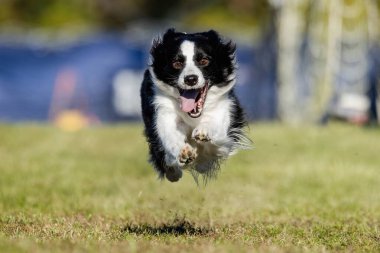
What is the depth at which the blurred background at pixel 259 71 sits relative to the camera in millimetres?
21562

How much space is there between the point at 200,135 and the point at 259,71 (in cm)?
1637

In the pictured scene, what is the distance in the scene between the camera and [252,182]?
11875mm

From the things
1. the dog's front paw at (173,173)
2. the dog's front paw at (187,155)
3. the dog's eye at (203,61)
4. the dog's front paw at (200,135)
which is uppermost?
the dog's eye at (203,61)

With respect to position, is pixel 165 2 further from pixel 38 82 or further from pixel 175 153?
pixel 175 153

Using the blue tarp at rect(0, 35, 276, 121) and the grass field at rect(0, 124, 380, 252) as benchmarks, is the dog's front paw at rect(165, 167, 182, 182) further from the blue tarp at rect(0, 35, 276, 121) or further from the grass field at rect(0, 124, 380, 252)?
the blue tarp at rect(0, 35, 276, 121)

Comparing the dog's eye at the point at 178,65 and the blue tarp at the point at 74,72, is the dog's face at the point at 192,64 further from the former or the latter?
the blue tarp at the point at 74,72

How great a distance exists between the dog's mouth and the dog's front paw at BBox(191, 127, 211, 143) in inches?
6.7

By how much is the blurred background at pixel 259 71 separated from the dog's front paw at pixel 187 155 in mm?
13900

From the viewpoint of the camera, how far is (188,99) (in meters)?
7.14

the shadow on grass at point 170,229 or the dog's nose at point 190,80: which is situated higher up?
the dog's nose at point 190,80

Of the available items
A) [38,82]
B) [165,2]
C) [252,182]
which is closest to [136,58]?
[38,82]

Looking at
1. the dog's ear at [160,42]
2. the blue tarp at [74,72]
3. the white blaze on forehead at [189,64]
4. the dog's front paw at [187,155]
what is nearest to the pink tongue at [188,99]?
the white blaze on forehead at [189,64]

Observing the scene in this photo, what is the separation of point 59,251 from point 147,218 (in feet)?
10.3

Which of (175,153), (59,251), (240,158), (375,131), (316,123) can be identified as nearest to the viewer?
(59,251)
